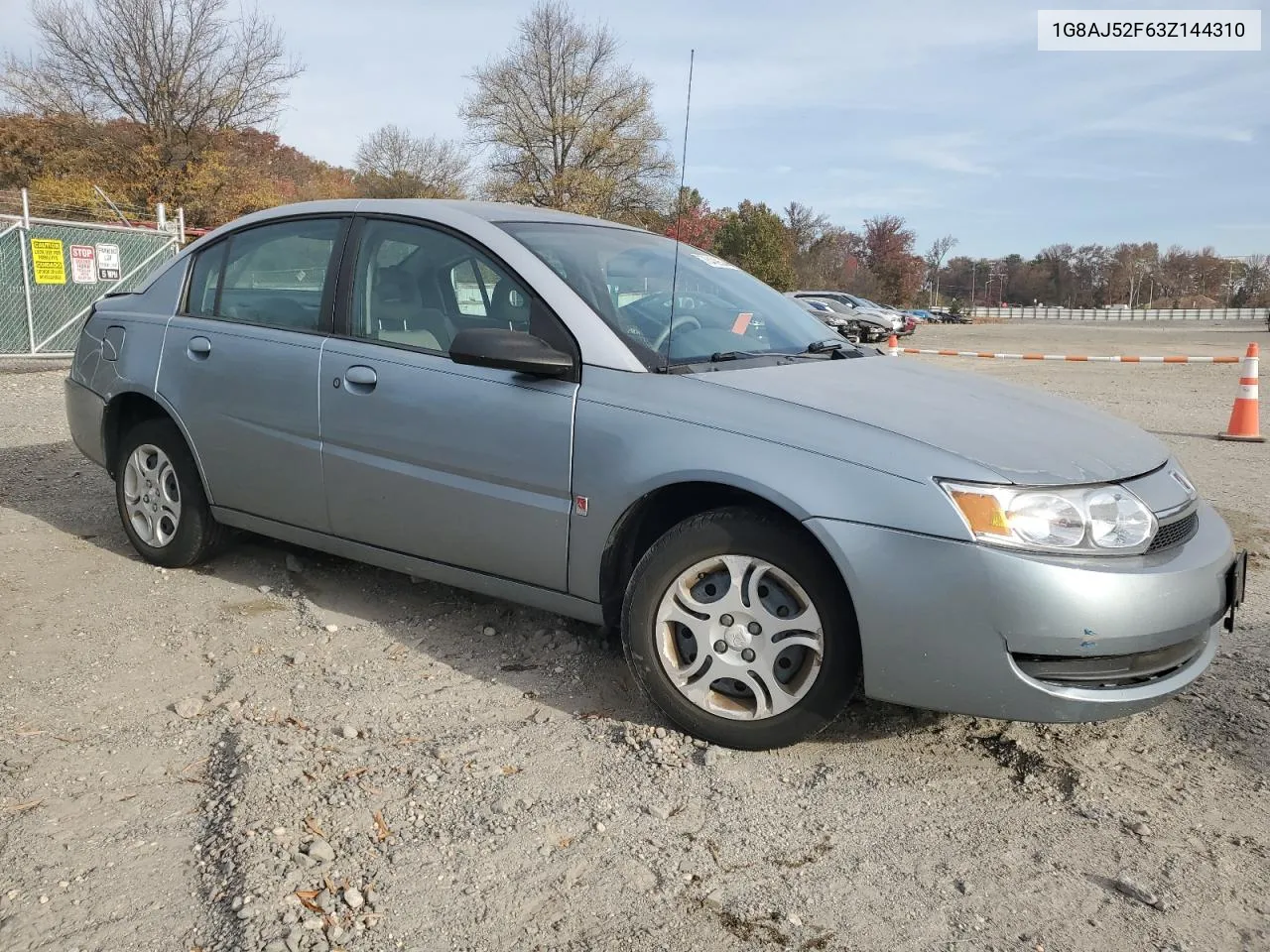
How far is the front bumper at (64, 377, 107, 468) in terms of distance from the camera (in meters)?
4.68

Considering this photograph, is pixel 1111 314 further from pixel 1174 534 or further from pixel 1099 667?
pixel 1099 667

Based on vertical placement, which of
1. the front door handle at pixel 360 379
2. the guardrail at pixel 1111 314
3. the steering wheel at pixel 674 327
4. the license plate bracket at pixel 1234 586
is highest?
Result: the steering wheel at pixel 674 327

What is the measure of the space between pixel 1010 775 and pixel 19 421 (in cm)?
849

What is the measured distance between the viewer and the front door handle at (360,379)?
3.66 meters

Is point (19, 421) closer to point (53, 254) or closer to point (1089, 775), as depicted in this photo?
point (53, 254)

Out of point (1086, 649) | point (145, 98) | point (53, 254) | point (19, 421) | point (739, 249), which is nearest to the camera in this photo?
point (1086, 649)

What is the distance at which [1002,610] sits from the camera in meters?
2.57

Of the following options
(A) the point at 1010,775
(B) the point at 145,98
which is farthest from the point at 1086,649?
(B) the point at 145,98

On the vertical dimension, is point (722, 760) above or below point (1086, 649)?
below

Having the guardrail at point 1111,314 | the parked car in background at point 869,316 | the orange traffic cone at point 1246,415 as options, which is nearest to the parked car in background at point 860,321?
the parked car in background at point 869,316

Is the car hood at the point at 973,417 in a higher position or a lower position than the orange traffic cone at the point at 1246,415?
higher

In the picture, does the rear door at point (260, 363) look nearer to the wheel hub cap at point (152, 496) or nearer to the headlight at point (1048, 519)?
the wheel hub cap at point (152, 496)

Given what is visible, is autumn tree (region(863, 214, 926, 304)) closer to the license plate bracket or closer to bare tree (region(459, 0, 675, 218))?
bare tree (region(459, 0, 675, 218))

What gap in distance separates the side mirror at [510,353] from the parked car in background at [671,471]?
0.4 inches
